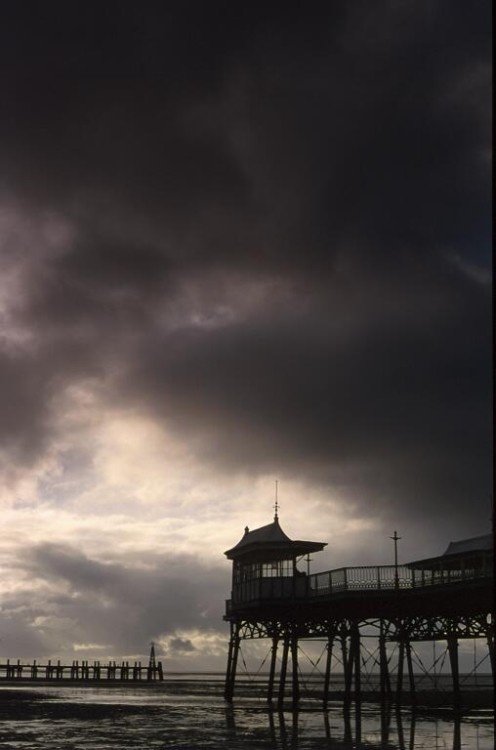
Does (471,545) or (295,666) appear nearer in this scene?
(471,545)

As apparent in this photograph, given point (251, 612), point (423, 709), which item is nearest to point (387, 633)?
point (423, 709)

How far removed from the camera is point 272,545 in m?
58.6

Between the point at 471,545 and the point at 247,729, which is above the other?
the point at 471,545

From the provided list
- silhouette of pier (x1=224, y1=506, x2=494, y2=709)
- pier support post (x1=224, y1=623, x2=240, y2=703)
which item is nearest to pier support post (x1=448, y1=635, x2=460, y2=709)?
silhouette of pier (x1=224, y1=506, x2=494, y2=709)

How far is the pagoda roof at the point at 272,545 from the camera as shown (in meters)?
58.0

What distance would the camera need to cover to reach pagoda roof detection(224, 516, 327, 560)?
5803 cm

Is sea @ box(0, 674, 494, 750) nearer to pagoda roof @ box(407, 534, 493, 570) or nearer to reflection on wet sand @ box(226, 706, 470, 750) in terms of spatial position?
reflection on wet sand @ box(226, 706, 470, 750)

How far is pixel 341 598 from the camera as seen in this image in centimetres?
5062

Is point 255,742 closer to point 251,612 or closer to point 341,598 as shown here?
point 341,598

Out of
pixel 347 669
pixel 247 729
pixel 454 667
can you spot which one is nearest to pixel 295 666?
pixel 347 669

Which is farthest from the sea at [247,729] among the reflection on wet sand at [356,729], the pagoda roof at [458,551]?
the pagoda roof at [458,551]

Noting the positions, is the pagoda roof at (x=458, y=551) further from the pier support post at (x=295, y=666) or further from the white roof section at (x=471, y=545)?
the pier support post at (x=295, y=666)

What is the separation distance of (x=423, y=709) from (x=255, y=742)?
2141 centimetres

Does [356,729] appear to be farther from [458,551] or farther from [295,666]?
[295,666]
